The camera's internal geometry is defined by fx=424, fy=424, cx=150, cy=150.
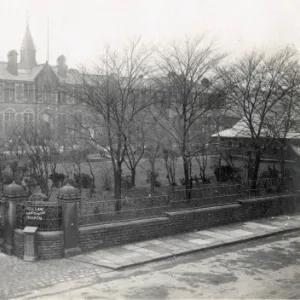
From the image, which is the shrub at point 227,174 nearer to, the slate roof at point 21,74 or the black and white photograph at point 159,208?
the black and white photograph at point 159,208

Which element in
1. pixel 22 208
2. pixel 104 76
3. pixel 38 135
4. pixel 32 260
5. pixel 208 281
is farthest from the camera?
pixel 38 135

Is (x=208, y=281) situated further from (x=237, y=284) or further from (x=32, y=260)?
(x=32, y=260)

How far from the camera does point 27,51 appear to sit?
218 feet

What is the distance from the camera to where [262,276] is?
1053 centimetres

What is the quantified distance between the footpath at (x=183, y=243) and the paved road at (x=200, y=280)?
0.38 metres

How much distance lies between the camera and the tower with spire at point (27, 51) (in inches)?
2613

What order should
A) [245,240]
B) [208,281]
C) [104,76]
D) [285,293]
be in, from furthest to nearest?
1. [104,76]
2. [245,240]
3. [208,281]
4. [285,293]

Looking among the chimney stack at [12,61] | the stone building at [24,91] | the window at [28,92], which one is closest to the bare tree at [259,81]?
the stone building at [24,91]

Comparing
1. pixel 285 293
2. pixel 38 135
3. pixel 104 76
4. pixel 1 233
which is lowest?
pixel 285 293

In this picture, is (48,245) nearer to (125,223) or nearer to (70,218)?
(70,218)

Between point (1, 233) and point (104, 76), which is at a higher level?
point (104, 76)

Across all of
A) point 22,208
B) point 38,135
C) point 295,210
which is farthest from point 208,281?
point 38,135

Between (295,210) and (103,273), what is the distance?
11.9 m

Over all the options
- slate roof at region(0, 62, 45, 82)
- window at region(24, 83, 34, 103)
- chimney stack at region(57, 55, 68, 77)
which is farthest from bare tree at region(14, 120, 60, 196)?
chimney stack at region(57, 55, 68, 77)
